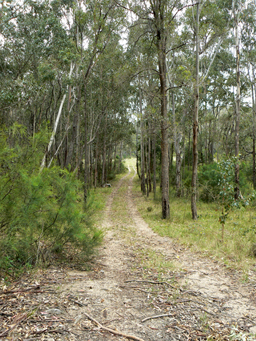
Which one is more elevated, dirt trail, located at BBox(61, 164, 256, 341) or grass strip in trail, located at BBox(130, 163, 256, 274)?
dirt trail, located at BBox(61, 164, 256, 341)

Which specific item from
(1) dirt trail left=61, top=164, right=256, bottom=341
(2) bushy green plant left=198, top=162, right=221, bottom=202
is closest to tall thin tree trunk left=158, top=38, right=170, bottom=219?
(2) bushy green plant left=198, top=162, right=221, bottom=202

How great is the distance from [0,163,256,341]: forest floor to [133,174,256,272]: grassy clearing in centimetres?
74

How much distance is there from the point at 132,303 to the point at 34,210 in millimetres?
2079

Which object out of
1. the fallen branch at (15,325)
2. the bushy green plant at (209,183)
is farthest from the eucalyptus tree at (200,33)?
the fallen branch at (15,325)

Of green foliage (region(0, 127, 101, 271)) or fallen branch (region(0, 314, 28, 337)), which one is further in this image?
green foliage (region(0, 127, 101, 271))

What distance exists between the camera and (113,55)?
62.3 feet

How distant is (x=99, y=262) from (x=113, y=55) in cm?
1656

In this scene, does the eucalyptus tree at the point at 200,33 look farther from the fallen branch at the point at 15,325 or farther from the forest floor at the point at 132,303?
the fallen branch at the point at 15,325

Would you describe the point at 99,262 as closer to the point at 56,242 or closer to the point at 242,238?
the point at 56,242

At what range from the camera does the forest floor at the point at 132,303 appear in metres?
3.17

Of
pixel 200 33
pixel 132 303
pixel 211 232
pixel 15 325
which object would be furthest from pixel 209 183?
pixel 15 325

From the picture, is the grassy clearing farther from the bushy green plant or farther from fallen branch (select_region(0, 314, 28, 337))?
fallen branch (select_region(0, 314, 28, 337))

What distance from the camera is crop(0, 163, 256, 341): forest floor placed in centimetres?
317

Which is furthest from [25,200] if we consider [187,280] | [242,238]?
[242,238]
